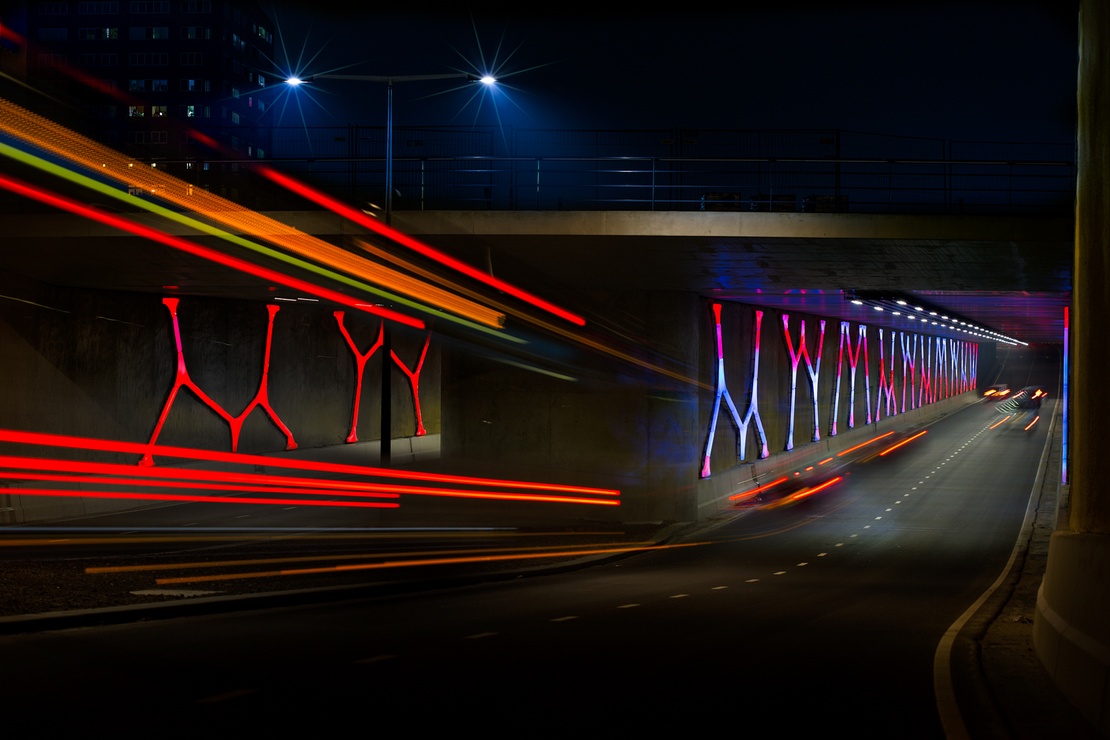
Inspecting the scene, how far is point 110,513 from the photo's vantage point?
92.9 ft

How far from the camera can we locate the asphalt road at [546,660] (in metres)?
8.47

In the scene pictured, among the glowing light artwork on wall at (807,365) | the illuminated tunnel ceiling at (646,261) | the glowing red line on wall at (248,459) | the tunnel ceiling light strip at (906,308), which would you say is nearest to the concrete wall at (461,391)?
the glowing red line on wall at (248,459)

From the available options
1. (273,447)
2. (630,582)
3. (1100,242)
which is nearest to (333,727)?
(1100,242)

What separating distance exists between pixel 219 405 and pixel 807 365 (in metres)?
23.1

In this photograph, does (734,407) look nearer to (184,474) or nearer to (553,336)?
(553,336)

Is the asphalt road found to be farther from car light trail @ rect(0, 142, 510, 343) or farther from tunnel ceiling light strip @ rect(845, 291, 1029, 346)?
tunnel ceiling light strip @ rect(845, 291, 1029, 346)

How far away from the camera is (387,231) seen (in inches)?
906

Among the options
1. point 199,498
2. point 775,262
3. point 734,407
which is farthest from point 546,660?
point 734,407

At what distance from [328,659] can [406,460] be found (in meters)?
33.9

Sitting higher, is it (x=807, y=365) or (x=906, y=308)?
(x=906, y=308)

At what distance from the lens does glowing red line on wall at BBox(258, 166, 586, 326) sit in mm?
22625

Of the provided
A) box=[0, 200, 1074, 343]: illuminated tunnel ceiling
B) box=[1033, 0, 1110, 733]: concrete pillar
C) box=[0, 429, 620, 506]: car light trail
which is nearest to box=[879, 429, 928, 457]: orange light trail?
box=[0, 200, 1074, 343]: illuminated tunnel ceiling

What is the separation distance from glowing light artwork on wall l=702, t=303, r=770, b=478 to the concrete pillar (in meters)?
22.8

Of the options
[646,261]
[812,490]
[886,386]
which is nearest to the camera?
[646,261]
